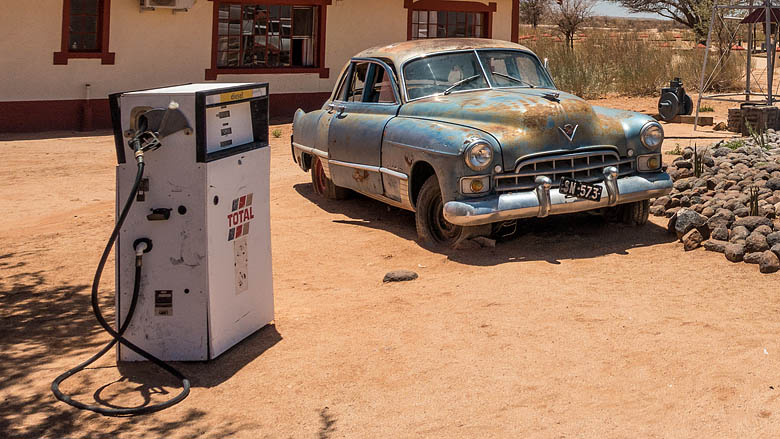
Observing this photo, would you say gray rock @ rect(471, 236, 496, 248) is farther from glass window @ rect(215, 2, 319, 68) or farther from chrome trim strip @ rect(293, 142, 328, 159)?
glass window @ rect(215, 2, 319, 68)

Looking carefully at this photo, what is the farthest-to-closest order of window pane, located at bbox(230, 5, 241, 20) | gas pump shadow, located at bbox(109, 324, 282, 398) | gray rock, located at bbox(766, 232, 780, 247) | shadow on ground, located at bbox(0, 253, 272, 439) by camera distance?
window pane, located at bbox(230, 5, 241, 20) < gray rock, located at bbox(766, 232, 780, 247) < gas pump shadow, located at bbox(109, 324, 282, 398) < shadow on ground, located at bbox(0, 253, 272, 439)

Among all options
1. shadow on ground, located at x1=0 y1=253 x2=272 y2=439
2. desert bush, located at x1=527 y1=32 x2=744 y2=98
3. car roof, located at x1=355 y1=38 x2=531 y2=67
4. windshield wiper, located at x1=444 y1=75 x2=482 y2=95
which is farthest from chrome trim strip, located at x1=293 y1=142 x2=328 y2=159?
desert bush, located at x1=527 y1=32 x2=744 y2=98

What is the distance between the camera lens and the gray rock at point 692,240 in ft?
24.1

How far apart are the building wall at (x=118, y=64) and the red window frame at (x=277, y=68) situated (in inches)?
3.5

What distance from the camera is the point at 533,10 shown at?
176 ft

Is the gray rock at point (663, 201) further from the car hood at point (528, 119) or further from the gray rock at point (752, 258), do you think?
the gray rock at point (752, 258)

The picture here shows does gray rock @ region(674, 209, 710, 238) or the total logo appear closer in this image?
the total logo

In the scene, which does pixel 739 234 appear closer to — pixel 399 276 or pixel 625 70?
pixel 399 276

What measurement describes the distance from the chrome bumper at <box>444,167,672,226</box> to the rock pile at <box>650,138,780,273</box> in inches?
19.2

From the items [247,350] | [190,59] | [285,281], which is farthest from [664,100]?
[247,350]

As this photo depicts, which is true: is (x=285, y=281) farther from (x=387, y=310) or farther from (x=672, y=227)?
(x=672, y=227)

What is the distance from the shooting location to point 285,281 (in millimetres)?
7102

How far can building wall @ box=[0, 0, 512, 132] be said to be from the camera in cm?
1544

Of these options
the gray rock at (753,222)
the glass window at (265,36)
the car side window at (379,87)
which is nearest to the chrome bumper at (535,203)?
the gray rock at (753,222)
